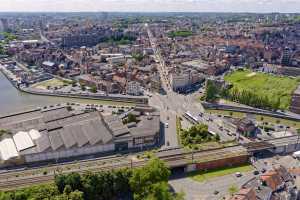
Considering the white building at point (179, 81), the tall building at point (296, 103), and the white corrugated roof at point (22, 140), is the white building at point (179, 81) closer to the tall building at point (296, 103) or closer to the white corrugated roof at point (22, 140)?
the tall building at point (296, 103)

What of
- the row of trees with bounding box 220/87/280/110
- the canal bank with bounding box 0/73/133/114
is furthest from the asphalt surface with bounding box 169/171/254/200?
the canal bank with bounding box 0/73/133/114

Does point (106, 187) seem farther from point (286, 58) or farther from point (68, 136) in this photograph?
point (286, 58)

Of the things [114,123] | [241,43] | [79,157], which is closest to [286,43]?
[241,43]

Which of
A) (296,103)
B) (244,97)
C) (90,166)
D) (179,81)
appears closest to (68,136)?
(90,166)

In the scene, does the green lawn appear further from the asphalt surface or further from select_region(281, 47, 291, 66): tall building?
select_region(281, 47, 291, 66): tall building

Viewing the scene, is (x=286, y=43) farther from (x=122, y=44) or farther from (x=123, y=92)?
(x=123, y=92)
